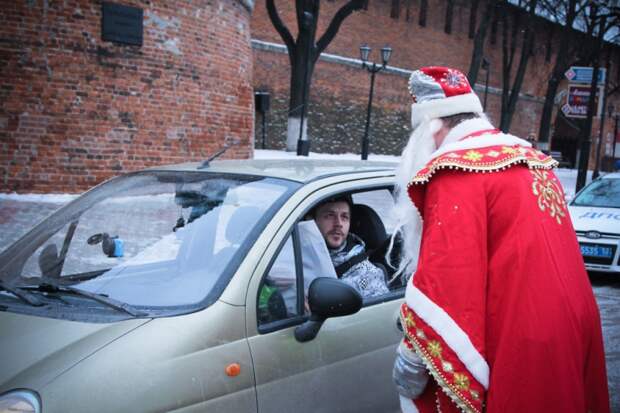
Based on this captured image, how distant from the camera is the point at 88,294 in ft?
8.40

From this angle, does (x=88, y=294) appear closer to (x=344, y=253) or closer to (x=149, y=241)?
(x=149, y=241)

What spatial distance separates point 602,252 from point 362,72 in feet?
87.0

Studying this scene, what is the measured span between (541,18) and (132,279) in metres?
46.5

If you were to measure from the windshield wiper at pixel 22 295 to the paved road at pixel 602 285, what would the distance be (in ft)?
13.5

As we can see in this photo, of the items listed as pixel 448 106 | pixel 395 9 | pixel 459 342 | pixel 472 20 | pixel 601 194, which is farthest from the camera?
pixel 472 20

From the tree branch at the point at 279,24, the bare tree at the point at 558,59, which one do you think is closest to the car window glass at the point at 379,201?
the tree branch at the point at 279,24

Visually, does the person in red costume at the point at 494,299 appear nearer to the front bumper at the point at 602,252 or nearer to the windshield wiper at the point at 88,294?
the windshield wiper at the point at 88,294

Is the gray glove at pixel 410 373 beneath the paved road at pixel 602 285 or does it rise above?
A: above

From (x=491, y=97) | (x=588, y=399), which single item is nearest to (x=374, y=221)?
(x=588, y=399)

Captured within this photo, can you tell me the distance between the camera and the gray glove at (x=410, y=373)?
82.8 inches

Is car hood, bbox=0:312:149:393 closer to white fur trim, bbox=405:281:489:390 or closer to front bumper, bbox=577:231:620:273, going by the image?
white fur trim, bbox=405:281:489:390

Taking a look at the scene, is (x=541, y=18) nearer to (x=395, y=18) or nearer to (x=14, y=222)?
(x=395, y=18)

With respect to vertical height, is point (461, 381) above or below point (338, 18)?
below

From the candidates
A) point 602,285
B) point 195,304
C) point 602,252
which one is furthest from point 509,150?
point 602,285
